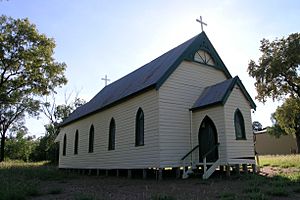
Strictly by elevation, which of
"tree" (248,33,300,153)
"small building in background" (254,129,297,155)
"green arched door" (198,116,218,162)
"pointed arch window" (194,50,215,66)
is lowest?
"green arched door" (198,116,218,162)

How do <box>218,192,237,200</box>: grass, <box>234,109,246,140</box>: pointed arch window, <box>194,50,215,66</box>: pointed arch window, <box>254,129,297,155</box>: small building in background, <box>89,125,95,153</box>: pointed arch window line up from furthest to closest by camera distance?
<box>254,129,297,155</box>: small building in background
<box>89,125,95,153</box>: pointed arch window
<box>194,50,215,66</box>: pointed arch window
<box>234,109,246,140</box>: pointed arch window
<box>218,192,237,200</box>: grass

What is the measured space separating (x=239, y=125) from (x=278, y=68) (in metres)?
20.0

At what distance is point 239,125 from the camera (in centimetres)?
1504

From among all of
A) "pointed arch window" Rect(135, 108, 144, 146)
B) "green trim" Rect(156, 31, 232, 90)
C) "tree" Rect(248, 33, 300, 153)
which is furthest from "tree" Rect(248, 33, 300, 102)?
"pointed arch window" Rect(135, 108, 144, 146)

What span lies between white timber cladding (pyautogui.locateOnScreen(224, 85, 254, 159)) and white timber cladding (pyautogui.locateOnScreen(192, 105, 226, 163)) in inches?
7.9

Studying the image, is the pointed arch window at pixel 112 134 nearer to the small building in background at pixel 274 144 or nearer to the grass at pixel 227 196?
the grass at pixel 227 196

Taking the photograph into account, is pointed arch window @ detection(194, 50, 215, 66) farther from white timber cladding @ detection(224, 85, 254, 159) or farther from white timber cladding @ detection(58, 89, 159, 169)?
white timber cladding @ detection(58, 89, 159, 169)

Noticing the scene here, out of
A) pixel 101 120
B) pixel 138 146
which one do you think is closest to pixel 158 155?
pixel 138 146

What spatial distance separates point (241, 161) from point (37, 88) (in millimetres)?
21243

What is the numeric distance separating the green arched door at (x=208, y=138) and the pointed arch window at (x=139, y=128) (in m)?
3.10

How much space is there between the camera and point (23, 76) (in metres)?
27.2

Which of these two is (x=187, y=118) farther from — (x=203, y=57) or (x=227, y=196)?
(x=227, y=196)

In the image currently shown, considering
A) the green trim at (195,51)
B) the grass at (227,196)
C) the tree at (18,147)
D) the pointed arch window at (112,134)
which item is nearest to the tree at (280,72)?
the green trim at (195,51)

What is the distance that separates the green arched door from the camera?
14.5 m
